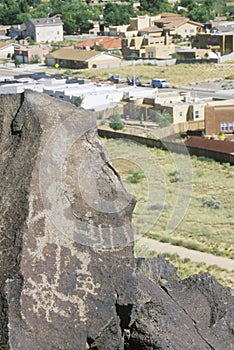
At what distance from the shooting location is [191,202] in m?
23.6

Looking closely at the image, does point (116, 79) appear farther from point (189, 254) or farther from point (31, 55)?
point (189, 254)

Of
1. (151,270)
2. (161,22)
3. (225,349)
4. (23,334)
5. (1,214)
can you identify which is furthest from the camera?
(161,22)

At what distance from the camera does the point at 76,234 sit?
4.90 m

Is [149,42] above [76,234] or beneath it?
beneath

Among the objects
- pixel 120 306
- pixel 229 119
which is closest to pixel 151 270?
pixel 120 306

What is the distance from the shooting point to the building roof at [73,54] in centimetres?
6348

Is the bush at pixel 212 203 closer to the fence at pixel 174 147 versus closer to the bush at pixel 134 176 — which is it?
the bush at pixel 134 176

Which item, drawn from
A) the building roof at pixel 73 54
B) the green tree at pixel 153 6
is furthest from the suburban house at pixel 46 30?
the building roof at pixel 73 54

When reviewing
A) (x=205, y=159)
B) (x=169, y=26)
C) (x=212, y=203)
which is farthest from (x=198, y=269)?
(x=169, y=26)

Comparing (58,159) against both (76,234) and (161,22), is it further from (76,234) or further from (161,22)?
(161,22)

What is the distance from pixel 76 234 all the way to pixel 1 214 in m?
0.50

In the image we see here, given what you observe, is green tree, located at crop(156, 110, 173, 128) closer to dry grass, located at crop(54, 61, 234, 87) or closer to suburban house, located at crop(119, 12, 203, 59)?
dry grass, located at crop(54, 61, 234, 87)

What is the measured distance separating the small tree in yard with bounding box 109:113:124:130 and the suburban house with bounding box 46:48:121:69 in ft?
86.4

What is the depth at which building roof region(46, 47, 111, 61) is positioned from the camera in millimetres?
63481
